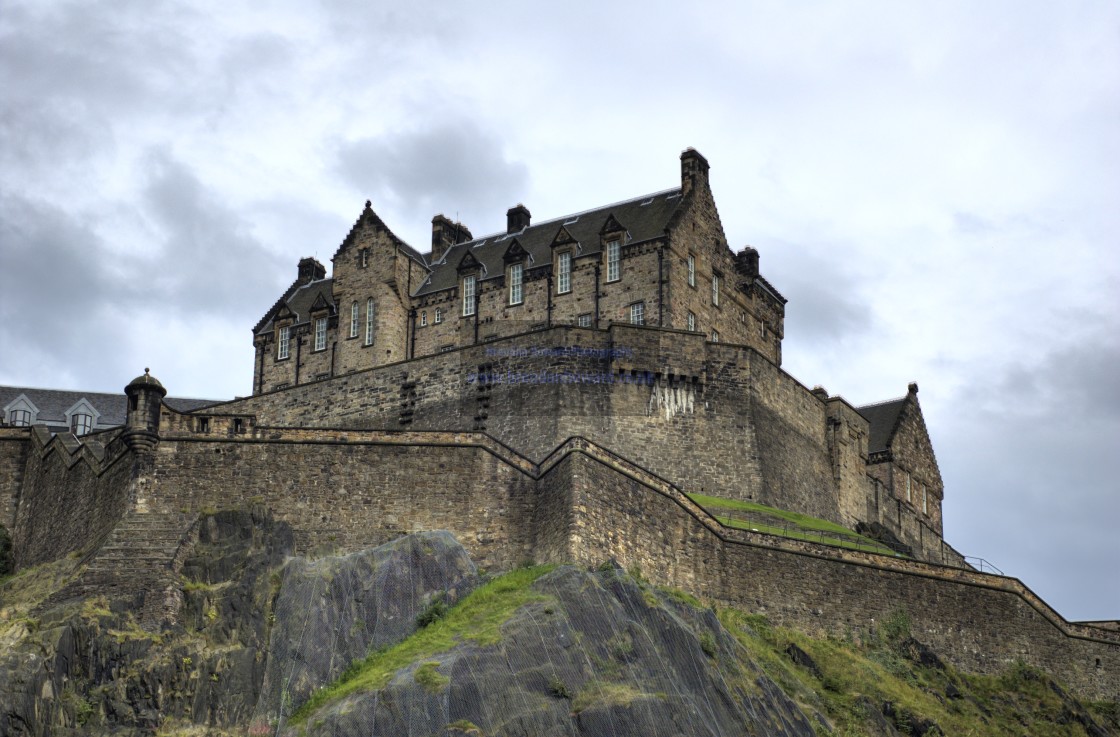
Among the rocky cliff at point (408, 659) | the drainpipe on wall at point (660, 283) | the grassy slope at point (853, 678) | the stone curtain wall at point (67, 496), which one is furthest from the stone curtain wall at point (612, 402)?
the stone curtain wall at point (67, 496)

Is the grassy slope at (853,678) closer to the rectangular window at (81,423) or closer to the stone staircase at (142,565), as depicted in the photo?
the stone staircase at (142,565)

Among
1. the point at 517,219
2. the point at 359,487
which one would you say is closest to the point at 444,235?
the point at 517,219

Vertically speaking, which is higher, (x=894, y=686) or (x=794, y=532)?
(x=794, y=532)

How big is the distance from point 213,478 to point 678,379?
787 inches

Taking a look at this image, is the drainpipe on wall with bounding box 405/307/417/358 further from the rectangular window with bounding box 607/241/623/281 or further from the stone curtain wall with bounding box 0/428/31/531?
the stone curtain wall with bounding box 0/428/31/531

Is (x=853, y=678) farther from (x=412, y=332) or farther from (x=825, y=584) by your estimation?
(x=412, y=332)

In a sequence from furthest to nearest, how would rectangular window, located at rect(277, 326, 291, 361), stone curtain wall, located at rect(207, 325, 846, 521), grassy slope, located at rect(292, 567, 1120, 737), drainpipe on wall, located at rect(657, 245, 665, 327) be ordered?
rectangular window, located at rect(277, 326, 291, 361)
drainpipe on wall, located at rect(657, 245, 665, 327)
stone curtain wall, located at rect(207, 325, 846, 521)
grassy slope, located at rect(292, 567, 1120, 737)

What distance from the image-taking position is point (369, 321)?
77.1 m

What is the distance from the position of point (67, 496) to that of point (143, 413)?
5238 millimetres

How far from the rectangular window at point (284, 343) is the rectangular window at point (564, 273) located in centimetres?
1470

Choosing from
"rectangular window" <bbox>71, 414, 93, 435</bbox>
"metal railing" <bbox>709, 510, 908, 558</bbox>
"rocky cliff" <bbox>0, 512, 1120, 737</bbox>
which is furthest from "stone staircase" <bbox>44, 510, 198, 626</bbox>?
"rectangular window" <bbox>71, 414, 93, 435</bbox>

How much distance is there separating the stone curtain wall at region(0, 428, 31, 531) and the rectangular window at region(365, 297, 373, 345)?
58.7ft

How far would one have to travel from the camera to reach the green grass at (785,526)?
201 ft

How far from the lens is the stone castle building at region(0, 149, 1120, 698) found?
5547cm
